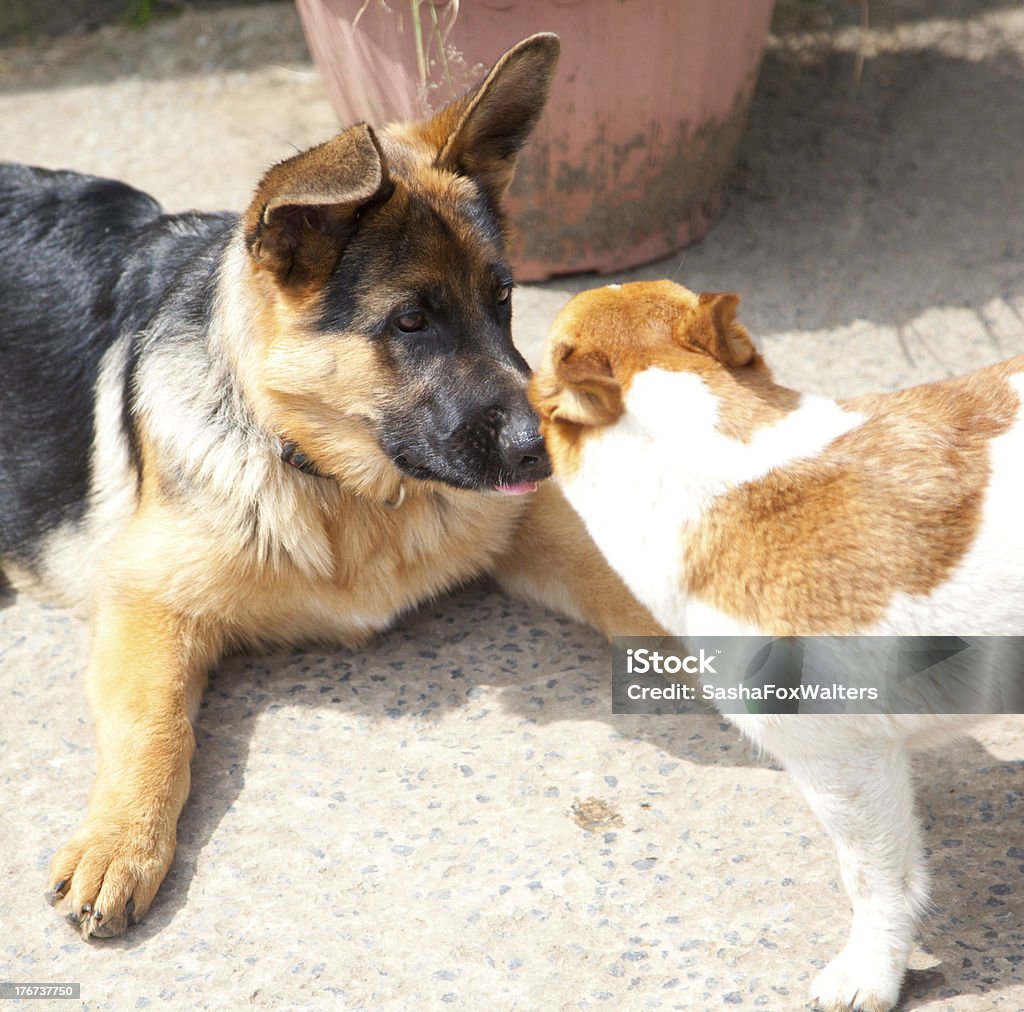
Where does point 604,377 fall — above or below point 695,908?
above

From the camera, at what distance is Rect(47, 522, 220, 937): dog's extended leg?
121 inches

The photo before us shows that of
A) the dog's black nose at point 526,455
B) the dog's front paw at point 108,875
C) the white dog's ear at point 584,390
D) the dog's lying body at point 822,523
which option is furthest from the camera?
the dog's black nose at point 526,455

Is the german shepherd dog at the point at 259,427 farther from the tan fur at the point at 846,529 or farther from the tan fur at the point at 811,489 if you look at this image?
the tan fur at the point at 846,529

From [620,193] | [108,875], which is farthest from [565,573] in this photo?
[620,193]

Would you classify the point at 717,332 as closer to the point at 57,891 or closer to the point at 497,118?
→ the point at 497,118

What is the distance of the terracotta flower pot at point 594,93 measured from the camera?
4746mm

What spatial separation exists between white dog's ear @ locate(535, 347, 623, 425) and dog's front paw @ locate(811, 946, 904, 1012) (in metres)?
1.27

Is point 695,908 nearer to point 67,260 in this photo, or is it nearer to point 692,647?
point 692,647

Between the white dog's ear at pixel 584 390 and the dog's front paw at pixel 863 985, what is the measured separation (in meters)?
1.27

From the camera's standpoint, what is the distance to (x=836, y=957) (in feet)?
9.09

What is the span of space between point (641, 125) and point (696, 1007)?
3511mm

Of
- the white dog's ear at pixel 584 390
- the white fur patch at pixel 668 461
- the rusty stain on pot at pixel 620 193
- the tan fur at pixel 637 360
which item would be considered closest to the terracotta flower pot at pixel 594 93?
the rusty stain on pot at pixel 620 193

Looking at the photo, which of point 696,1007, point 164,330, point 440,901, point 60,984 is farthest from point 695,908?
point 164,330

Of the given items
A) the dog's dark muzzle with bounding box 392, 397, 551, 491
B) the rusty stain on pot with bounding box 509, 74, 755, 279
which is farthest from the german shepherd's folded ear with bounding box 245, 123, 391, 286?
the rusty stain on pot with bounding box 509, 74, 755, 279
